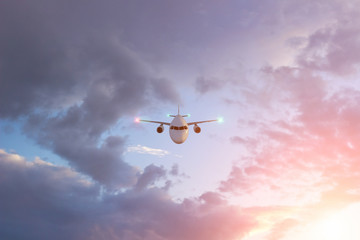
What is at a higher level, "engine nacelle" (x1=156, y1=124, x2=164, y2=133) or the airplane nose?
"engine nacelle" (x1=156, y1=124, x2=164, y2=133)

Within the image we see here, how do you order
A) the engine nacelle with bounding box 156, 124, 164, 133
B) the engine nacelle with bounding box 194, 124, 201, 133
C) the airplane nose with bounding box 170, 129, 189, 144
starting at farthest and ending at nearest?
the engine nacelle with bounding box 156, 124, 164, 133 < the engine nacelle with bounding box 194, 124, 201, 133 < the airplane nose with bounding box 170, 129, 189, 144

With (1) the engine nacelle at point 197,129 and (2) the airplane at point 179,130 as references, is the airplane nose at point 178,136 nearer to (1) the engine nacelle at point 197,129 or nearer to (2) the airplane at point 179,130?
(2) the airplane at point 179,130

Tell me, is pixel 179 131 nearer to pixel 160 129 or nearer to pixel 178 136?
pixel 178 136

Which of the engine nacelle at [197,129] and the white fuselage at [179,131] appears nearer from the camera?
the white fuselage at [179,131]

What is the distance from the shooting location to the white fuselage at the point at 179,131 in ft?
265

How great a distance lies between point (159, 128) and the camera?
3482 inches

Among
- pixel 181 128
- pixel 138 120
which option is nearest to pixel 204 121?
pixel 181 128

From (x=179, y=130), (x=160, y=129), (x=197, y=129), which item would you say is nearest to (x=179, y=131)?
(x=179, y=130)

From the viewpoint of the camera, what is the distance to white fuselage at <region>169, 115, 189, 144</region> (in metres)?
80.8

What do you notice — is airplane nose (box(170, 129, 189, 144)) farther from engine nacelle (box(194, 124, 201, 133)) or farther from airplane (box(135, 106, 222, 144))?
engine nacelle (box(194, 124, 201, 133))

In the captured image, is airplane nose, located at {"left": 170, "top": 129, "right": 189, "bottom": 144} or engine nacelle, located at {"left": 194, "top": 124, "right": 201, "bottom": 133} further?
engine nacelle, located at {"left": 194, "top": 124, "right": 201, "bottom": 133}

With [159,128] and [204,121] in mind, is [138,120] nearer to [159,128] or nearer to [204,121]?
[159,128]

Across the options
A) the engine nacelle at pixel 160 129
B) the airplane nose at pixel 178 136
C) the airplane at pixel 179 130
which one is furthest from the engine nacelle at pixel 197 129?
the engine nacelle at pixel 160 129

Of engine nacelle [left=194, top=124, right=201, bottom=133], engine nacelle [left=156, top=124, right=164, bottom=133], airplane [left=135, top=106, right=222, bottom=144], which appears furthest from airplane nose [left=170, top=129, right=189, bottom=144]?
engine nacelle [left=156, top=124, right=164, bottom=133]
